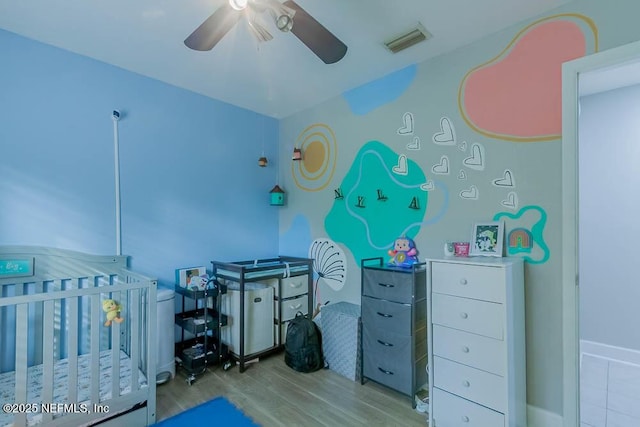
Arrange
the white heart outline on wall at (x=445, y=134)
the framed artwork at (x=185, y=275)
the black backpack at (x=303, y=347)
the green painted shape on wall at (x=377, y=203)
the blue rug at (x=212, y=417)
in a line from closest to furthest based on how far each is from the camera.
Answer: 1. the blue rug at (x=212, y=417)
2. the white heart outline on wall at (x=445, y=134)
3. the green painted shape on wall at (x=377, y=203)
4. the black backpack at (x=303, y=347)
5. the framed artwork at (x=185, y=275)

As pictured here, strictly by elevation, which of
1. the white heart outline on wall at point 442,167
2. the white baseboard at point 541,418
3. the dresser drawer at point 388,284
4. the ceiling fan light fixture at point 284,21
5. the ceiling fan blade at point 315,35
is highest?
the ceiling fan blade at point 315,35

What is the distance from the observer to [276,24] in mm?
1360

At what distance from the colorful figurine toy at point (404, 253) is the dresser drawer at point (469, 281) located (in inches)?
19.2

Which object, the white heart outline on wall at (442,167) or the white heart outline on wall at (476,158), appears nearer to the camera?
the white heart outline on wall at (476,158)

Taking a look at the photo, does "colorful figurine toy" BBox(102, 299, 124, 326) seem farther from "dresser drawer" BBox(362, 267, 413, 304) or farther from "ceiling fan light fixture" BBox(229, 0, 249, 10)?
"ceiling fan light fixture" BBox(229, 0, 249, 10)

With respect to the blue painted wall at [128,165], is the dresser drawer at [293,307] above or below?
below

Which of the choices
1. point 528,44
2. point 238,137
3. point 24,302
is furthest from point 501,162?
point 24,302

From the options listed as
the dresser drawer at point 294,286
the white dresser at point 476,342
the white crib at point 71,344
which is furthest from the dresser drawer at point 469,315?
the white crib at point 71,344

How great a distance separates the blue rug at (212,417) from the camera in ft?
6.40

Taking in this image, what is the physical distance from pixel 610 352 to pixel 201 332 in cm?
360

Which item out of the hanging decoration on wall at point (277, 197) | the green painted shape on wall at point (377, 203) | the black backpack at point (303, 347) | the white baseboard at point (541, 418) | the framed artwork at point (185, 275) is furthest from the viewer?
the hanging decoration on wall at point (277, 197)

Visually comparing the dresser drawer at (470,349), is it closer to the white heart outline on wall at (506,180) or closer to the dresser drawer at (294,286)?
the white heart outline on wall at (506,180)

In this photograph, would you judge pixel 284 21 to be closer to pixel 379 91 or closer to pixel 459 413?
pixel 379 91

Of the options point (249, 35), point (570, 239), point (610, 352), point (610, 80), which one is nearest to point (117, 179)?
point (249, 35)
